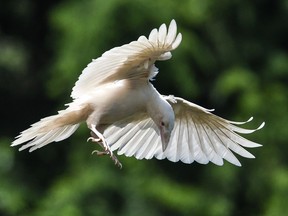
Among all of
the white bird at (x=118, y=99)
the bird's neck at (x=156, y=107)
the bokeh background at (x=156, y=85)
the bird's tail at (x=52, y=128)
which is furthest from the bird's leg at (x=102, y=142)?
the bokeh background at (x=156, y=85)

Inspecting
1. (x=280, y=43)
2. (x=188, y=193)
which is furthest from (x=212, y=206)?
(x=280, y=43)

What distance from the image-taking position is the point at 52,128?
706 cm

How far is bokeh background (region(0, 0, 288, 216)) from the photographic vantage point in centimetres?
1273

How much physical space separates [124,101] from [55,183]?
676 centimetres

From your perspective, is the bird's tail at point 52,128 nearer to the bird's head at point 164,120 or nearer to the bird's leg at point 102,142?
the bird's leg at point 102,142

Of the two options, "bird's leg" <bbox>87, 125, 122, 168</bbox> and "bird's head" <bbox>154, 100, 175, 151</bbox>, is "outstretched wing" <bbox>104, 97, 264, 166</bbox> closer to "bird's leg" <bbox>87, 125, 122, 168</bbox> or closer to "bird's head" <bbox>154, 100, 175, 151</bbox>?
"bird's head" <bbox>154, 100, 175, 151</bbox>

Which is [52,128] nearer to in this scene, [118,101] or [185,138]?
[118,101]

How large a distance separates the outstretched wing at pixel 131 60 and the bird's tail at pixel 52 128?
11cm

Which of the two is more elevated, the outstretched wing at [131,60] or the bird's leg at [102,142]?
the outstretched wing at [131,60]

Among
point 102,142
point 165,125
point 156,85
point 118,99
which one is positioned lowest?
point 102,142

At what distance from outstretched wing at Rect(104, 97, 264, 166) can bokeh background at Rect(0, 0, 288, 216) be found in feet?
13.3

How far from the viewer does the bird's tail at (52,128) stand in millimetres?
6906

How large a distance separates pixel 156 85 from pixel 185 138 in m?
5.42

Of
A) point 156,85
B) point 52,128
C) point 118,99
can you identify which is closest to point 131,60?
point 118,99
